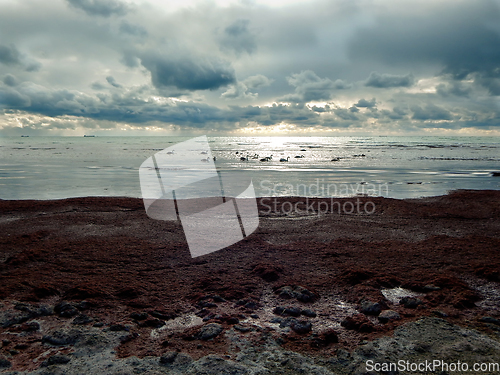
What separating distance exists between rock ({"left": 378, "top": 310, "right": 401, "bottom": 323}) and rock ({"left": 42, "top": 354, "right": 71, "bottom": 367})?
372 centimetres

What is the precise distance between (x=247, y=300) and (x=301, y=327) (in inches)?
40.8

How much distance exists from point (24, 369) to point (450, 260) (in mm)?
7014

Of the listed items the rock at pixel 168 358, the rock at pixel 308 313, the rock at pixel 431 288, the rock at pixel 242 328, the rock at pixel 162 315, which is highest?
the rock at pixel 168 358

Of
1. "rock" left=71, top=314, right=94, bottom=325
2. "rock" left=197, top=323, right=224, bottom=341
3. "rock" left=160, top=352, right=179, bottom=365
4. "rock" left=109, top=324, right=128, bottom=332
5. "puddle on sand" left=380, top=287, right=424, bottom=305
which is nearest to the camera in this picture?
"rock" left=160, top=352, right=179, bottom=365

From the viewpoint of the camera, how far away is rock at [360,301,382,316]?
471cm

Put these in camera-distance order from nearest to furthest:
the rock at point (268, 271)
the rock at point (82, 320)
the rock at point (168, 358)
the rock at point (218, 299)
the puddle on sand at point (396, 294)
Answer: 1. the rock at point (168, 358)
2. the rock at point (82, 320)
3. the rock at point (218, 299)
4. the puddle on sand at point (396, 294)
5. the rock at point (268, 271)

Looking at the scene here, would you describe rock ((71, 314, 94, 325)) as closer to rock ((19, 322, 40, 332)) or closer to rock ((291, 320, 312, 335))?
rock ((19, 322, 40, 332))

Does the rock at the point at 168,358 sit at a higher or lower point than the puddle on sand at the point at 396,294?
higher

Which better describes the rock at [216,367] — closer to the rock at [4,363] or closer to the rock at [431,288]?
the rock at [4,363]

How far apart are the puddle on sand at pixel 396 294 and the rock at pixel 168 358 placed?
326 centimetres

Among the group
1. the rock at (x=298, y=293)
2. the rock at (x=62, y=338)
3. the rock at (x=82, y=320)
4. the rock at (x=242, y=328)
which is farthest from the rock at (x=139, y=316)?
the rock at (x=298, y=293)

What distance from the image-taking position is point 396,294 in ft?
17.6

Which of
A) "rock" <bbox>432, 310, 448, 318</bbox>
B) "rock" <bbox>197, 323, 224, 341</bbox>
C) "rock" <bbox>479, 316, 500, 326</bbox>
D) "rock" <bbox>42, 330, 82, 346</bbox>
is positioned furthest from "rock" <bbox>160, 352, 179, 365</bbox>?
"rock" <bbox>479, 316, 500, 326</bbox>

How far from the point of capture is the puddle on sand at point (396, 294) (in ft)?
17.1
